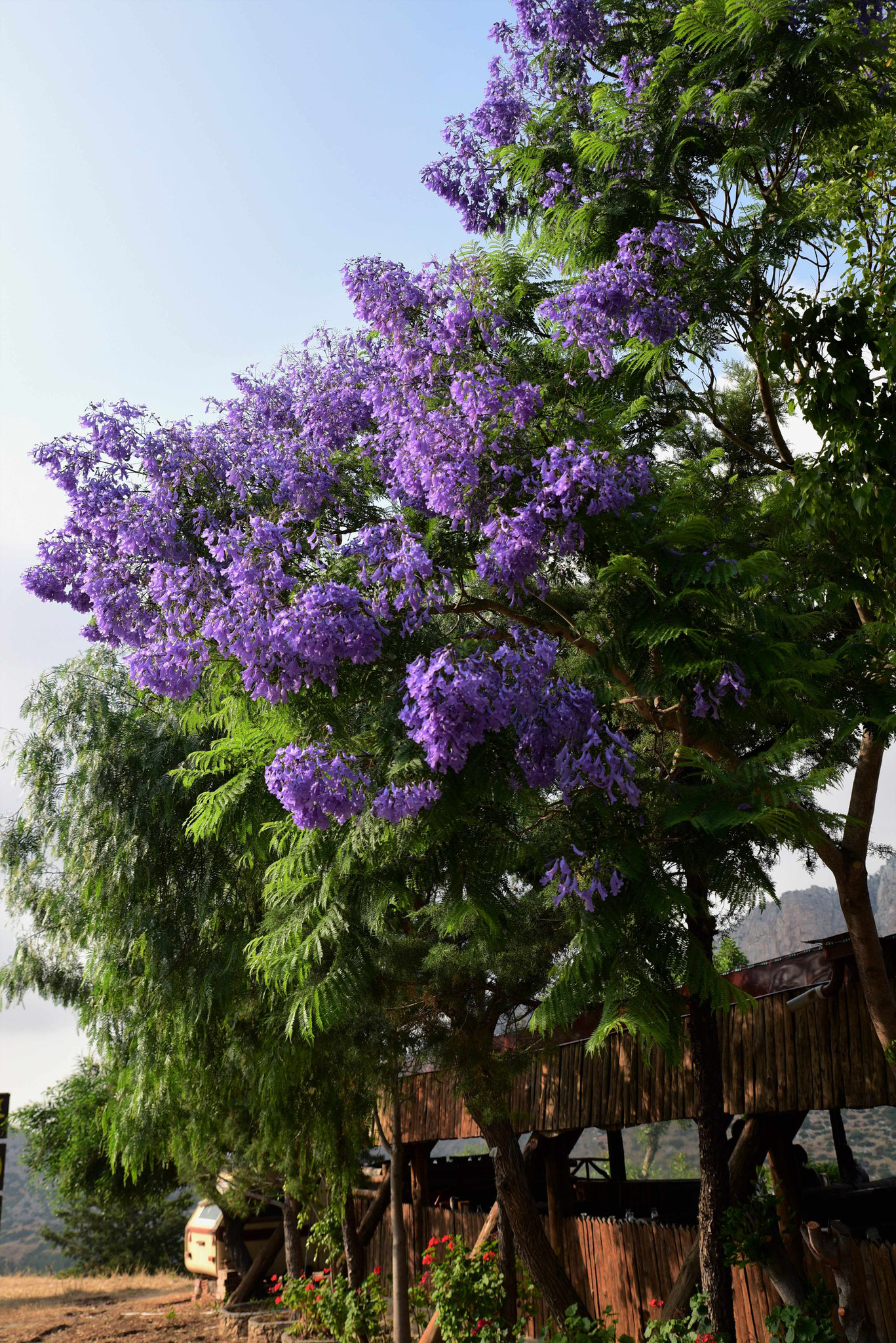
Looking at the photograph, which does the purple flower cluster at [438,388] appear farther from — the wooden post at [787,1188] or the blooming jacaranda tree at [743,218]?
the wooden post at [787,1188]

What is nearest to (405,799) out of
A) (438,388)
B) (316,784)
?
(316,784)

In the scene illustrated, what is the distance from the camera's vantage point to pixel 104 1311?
17.7m

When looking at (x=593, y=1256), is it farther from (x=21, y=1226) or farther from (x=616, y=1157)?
(x=21, y=1226)

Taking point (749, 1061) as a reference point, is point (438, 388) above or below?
above

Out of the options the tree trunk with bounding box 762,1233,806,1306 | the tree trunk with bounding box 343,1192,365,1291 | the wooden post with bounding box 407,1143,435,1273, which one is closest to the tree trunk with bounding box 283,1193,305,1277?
the tree trunk with bounding box 343,1192,365,1291

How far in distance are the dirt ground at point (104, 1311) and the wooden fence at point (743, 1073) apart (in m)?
7.18

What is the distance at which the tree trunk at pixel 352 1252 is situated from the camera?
12.0 metres

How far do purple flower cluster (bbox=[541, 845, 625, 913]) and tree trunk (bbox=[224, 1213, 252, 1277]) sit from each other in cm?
1366

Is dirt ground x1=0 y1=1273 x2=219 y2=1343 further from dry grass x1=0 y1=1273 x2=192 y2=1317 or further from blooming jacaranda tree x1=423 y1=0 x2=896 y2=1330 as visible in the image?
blooming jacaranda tree x1=423 y1=0 x2=896 y2=1330

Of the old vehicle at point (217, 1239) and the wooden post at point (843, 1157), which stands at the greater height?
the wooden post at point (843, 1157)

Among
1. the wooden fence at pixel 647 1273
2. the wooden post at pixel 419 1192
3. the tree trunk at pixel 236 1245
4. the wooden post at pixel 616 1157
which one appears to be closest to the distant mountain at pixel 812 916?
the tree trunk at pixel 236 1245

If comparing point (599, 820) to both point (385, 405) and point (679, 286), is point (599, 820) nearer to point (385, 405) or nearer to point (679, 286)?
point (385, 405)

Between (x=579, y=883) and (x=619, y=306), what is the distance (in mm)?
3455

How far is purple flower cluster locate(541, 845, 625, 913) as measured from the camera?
5.12 meters
